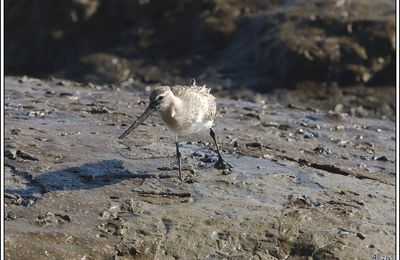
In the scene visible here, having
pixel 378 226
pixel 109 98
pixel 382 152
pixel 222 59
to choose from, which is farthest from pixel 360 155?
pixel 222 59

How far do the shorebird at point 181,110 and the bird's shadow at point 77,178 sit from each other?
0.36m

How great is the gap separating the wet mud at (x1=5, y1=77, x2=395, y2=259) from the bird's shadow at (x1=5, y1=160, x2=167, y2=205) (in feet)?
0.04

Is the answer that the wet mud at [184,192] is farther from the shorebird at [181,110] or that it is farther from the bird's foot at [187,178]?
the shorebird at [181,110]

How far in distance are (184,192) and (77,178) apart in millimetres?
1107

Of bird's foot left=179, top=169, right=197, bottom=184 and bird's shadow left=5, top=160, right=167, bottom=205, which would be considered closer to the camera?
bird's shadow left=5, top=160, right=167, bottom=205

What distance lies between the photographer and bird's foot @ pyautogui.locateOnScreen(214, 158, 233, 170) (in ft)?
29.5

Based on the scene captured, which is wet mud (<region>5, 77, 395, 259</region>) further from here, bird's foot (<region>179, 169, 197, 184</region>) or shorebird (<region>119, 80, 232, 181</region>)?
shorebird (<region>119, 80, 232, 181</region>)

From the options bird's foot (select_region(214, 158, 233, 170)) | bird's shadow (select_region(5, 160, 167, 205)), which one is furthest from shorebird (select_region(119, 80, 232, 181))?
bird's shadow (select_region(5, 160, 167, 205))

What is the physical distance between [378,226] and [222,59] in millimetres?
10239

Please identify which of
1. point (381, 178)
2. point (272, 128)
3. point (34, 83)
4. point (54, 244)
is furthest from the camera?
point (34, 83)

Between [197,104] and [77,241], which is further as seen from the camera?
[197,104]

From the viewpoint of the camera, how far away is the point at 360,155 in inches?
421

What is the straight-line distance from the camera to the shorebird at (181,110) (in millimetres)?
8594

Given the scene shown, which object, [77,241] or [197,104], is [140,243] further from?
[197,104]
